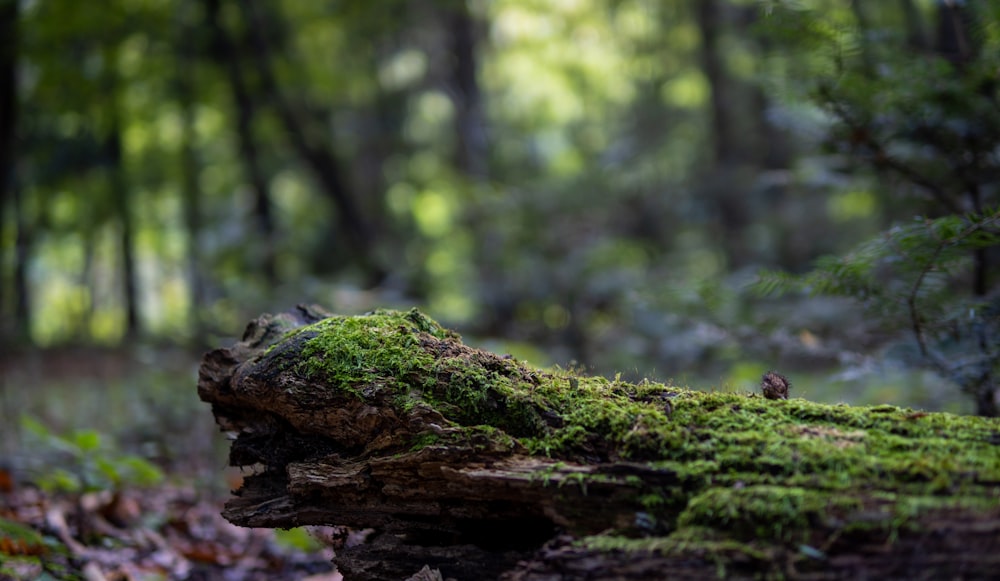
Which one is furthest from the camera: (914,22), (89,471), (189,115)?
(189,115)

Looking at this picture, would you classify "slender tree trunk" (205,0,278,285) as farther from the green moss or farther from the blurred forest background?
the green moss

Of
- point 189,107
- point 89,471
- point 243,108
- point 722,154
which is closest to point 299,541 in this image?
point 89,471

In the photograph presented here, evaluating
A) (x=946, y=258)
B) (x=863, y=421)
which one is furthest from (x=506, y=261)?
(x=863, y=421)

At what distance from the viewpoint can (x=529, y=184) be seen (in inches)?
440

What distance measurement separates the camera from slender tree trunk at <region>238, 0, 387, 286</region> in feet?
41.9

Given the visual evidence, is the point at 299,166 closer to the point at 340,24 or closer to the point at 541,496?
the point at 340,24

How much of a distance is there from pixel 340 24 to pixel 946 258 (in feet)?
43.1

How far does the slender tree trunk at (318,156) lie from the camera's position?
503 inches

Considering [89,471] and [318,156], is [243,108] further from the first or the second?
[89,471]

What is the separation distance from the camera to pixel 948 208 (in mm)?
4094

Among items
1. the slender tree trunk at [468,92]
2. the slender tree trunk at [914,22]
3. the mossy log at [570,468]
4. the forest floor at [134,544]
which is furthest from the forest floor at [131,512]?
the slender tree trunk at [914,22]

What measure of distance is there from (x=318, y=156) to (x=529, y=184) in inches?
176

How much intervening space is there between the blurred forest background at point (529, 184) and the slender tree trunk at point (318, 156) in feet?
0.20

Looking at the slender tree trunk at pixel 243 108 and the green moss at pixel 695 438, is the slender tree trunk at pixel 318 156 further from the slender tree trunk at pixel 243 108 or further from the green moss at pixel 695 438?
the green moss at pixel 695 438
